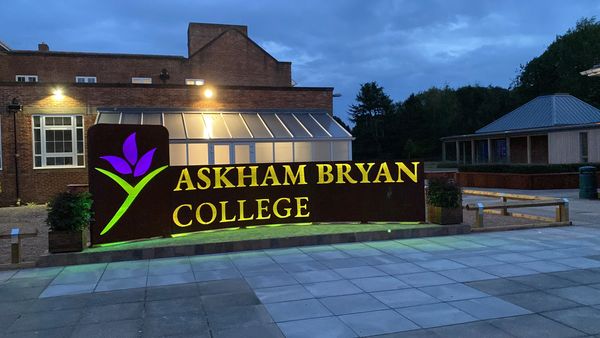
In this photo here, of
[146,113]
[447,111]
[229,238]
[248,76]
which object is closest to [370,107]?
[447,111]

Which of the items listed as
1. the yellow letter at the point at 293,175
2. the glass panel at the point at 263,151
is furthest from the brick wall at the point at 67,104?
the yellow letter at the point at 293,175

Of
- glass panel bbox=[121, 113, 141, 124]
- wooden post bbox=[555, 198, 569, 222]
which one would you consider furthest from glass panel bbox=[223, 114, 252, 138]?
wooden post bbox=[555, 198, 569, 222]

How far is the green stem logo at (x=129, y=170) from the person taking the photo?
→ 9.74 m

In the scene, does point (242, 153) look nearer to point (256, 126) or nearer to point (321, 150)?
point (256, 126)

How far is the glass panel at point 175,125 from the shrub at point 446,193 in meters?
11.5

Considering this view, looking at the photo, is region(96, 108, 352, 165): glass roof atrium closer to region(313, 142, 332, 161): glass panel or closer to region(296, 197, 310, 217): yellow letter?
region(313, 142, 332, 161): glass panel

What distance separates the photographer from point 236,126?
2125cm

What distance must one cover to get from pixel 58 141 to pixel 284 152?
→ 31.4ft

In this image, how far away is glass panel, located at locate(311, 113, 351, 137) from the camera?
21797 millimetres

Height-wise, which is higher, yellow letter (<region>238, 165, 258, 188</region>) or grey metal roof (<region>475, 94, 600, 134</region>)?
grey metal roof (<region>475, 94, 600, 134</region>)

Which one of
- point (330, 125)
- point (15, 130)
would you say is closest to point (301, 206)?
point (330, 125)

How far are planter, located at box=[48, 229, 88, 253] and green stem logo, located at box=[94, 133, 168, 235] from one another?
0.72 metres

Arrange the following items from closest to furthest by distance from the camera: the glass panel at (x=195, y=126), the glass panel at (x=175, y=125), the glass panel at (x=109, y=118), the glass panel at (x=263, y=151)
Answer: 1. the glass panel at (x=175, y=125)
2. the glass panel at (x=195, y=126)
3. the glass panel at (x=109, y=118)
4. the glass panel at (x=263, y=151)

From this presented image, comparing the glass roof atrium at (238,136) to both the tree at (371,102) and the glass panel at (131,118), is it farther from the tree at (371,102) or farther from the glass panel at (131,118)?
the tree at (371,102)
